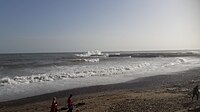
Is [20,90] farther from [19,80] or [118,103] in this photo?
[118,103]

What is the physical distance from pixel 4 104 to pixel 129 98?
27.2ft

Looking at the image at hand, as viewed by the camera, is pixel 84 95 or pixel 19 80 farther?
pixel 19 80

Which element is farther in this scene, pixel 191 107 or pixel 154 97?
pixel 154 97

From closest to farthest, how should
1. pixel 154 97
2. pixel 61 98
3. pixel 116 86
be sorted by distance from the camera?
pixel 154 97 < pixel 61 98 < pixel 116 86

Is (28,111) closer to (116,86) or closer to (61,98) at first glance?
(61,98)

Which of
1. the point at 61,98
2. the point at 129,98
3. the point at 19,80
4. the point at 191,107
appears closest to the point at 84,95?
the point at 61,98

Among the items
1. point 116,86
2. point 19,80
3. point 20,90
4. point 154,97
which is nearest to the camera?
point 154,97

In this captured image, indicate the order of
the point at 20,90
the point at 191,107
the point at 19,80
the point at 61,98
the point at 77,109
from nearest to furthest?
the point at 191,107, the point at 77,109, the point at 61,98, the point at 20,90, the point at 19,80

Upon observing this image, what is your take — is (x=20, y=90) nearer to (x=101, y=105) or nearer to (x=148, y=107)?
(x=101, y=105)

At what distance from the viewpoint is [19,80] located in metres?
33.3

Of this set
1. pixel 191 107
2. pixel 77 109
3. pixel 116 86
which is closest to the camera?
pixel 191 107

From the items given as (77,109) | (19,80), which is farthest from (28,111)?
(19,80)

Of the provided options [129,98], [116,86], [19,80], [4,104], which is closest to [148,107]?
[129,98]

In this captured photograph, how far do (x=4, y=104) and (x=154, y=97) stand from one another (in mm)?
9889
